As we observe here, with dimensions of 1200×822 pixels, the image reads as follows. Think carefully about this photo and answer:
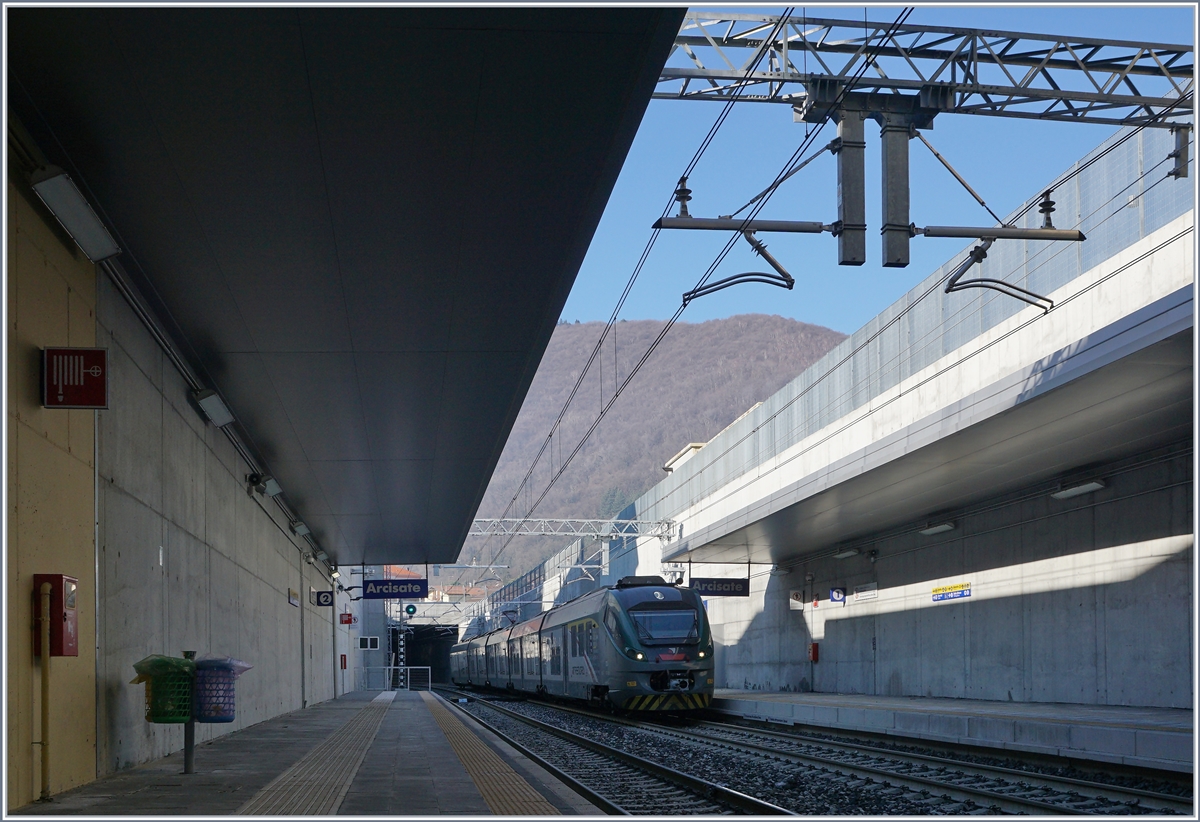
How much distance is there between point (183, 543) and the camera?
44.2 feet

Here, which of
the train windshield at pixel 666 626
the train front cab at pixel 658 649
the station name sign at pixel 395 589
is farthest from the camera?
the station name sign at pixel 395 589

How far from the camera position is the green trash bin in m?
10.1

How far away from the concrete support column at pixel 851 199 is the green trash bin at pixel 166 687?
7496 mm

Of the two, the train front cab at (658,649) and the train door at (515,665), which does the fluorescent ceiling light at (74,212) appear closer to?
the train front cab at (658,649)

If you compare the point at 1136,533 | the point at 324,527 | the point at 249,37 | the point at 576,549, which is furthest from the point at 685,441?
the point at 249,37

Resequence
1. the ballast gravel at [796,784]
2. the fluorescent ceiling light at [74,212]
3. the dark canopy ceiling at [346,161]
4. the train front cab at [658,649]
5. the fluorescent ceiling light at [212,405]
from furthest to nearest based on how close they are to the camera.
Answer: the train front cab at [658,649]
the fluorescent ceiling light at [212,405]
the ballast gravel at [796,784]
the fluorescent ceiling light at [74,212]
the dark canopy ceiling at [346,161]

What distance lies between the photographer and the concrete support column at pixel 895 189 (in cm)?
1134

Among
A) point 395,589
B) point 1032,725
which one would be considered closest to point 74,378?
point 1032,725

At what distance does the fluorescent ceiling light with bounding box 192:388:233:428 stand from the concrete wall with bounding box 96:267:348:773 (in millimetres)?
169

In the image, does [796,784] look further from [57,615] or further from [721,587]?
[721,587]

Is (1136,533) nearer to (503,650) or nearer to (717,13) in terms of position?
(717,13)

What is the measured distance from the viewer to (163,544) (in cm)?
1231

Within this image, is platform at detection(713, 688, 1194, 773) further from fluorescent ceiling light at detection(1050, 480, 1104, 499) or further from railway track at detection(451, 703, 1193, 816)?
fluorescent ceiling light at detection(1050, 480, 1104, 499)

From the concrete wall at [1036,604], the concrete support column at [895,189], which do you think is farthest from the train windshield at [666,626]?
the concrete support column at [895,189]
